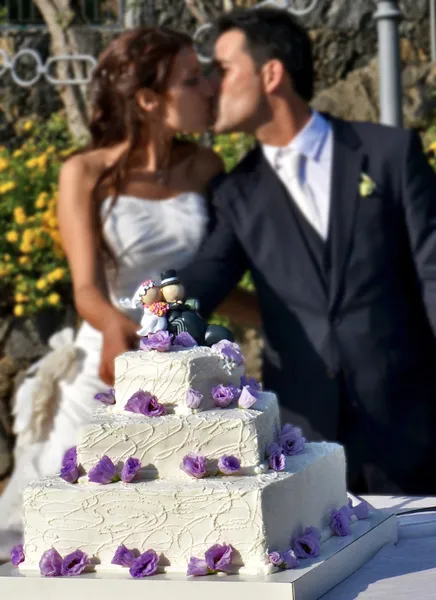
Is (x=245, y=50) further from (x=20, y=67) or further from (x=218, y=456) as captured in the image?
(x=218, y=456)

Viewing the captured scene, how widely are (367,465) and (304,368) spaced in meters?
0.46

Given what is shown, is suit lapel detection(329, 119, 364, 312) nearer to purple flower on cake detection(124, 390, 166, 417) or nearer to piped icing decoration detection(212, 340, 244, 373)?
piped icing decoration detection(212, 340, 244, 373)

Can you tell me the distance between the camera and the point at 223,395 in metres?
2.17

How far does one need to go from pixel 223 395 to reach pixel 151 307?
243mm

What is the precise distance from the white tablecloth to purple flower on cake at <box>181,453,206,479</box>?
0.32 m

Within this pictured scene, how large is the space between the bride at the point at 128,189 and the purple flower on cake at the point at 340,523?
2458 millimetres

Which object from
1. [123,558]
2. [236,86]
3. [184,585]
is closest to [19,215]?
[236,86]

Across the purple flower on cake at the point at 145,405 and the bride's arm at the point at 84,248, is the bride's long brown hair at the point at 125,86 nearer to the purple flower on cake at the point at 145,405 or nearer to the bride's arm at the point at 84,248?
the bride's arm at the point at 84,248

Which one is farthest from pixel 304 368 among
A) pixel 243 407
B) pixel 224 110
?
pixel 243 407

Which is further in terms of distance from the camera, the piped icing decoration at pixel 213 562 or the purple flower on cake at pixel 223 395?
the purple flower on cake at pixel 223 395

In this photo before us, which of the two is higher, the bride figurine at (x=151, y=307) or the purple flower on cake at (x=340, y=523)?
the bride figurine at (x=151, y=307)

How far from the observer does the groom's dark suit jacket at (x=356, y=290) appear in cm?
440

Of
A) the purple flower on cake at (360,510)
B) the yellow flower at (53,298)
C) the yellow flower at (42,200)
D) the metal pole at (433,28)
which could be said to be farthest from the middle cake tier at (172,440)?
the metal pole at (433,28)

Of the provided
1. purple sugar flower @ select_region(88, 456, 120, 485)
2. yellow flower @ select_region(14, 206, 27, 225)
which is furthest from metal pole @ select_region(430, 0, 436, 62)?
purple sugar flower @ select_region(88, 456, 120, 485)
